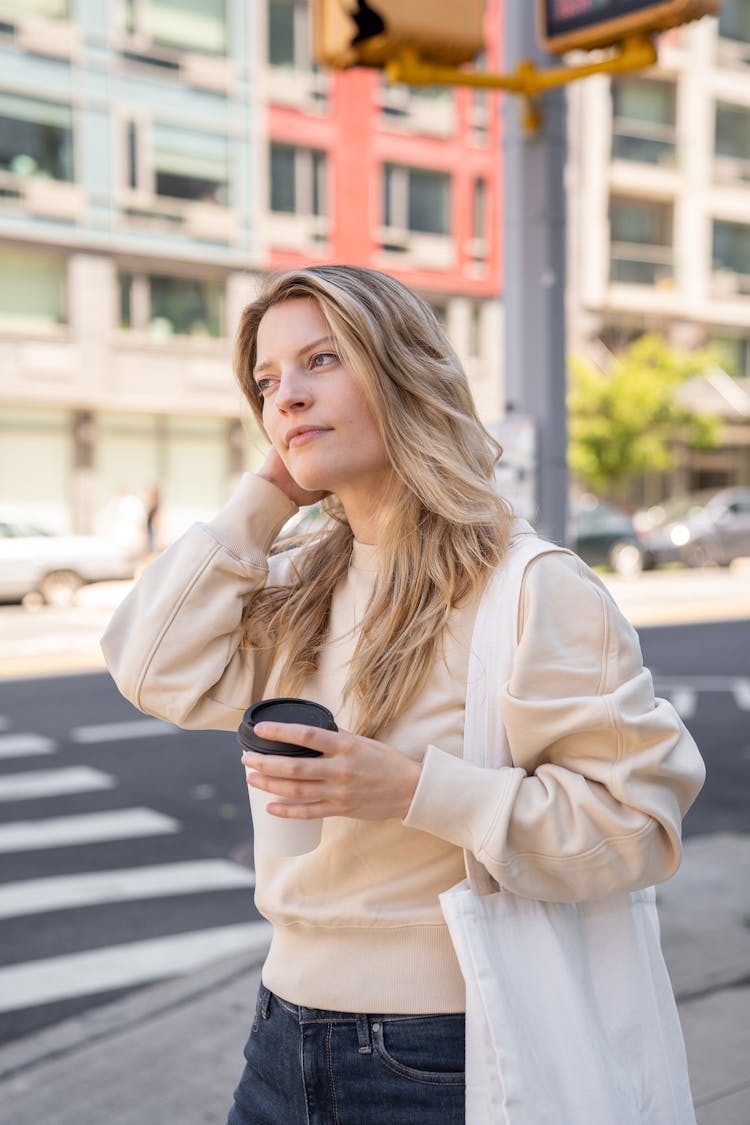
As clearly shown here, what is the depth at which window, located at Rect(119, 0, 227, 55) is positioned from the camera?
26172 mm

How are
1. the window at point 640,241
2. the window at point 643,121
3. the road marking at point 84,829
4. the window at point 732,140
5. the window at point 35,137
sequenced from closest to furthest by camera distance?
the road marking at point 84,829 → the window at point 35,137 → the window at point 643,121 → the window at point 640,241 → the window at point 732,140

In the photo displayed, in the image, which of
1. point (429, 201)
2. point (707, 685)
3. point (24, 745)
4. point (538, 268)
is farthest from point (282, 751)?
point (429, 201)

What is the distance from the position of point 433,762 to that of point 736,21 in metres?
39.1

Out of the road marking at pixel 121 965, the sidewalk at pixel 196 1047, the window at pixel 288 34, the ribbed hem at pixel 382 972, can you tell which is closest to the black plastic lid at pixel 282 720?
the ribbed hem at pixel 382 972

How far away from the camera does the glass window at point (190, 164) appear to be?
26.7 metres

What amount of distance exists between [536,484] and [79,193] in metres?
22.8

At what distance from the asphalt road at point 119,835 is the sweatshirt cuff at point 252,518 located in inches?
122

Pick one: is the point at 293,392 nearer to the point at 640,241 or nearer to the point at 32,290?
the point at 32,290

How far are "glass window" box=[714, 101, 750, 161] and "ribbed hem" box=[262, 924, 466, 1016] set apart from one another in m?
37.5

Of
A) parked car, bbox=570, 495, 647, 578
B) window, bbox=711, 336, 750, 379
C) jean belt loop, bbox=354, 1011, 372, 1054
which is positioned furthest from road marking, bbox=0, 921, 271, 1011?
window, bbox=711, 336, 750, 379

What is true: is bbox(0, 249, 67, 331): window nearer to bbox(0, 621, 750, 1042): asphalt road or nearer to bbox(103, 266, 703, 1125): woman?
bbox(0, 621, 750, 1042): asphalt road

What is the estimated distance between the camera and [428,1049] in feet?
5.85

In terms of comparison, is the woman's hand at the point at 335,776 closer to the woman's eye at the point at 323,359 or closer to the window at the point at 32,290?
the woman's eye at the point at 323,359

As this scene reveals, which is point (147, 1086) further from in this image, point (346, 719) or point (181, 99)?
point (181, 99)
